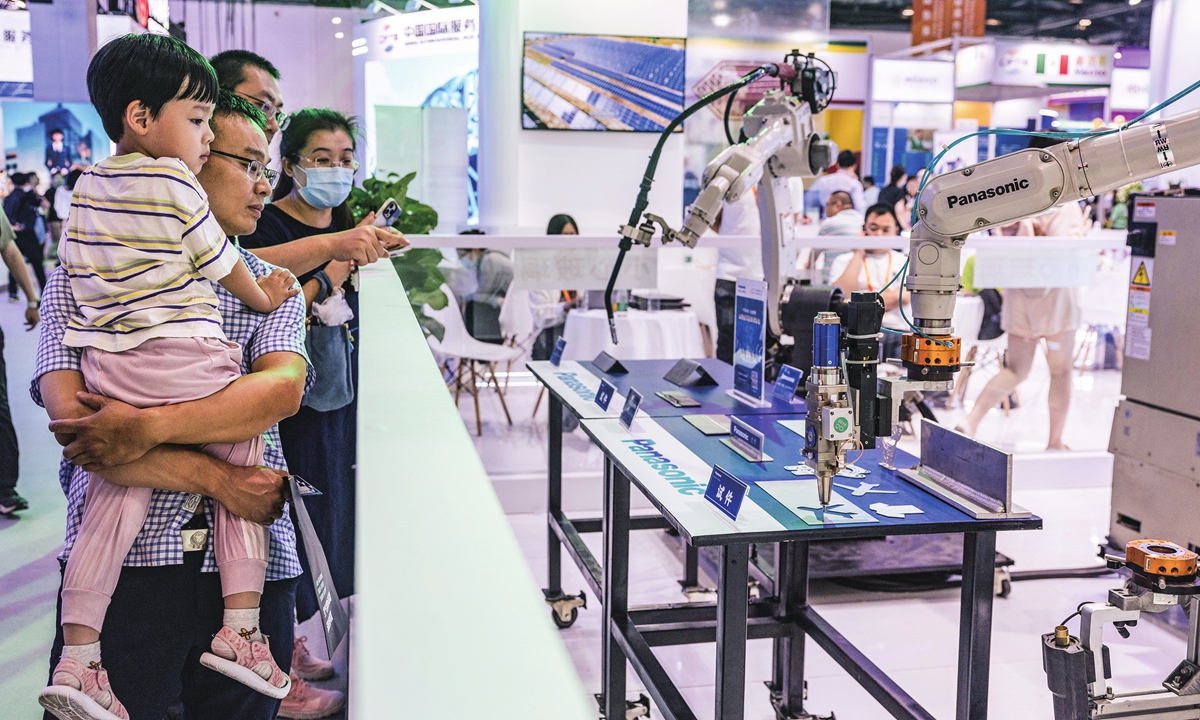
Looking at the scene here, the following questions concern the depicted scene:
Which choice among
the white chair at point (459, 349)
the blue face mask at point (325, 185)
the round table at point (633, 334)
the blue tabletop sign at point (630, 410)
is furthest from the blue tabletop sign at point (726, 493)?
the white chair at point (459, 349)

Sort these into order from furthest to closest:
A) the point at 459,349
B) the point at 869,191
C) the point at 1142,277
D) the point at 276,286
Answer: the point at 869,191
the point at 459,349
the point at 1142,277
the point at 276,286

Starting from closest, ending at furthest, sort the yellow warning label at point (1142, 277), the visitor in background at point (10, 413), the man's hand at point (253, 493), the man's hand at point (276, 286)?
the man's hand at point (253, 493) → the man's hand at point (276, 286) → the visitor in background at point (10, 413) → the yellow warning label at point (1142, 277)

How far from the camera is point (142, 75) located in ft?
4.55

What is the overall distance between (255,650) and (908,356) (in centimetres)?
117

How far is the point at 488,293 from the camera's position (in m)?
4.69

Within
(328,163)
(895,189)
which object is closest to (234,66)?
(328,163)

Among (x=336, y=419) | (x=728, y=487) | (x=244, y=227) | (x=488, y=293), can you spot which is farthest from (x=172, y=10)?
(x=728, y=487)

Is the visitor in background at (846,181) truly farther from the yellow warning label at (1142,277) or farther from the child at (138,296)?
the child at (138,296)

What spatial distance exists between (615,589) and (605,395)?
50 cm

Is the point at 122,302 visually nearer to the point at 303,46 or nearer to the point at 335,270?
the point at 335,270

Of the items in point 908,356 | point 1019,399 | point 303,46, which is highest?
point 303,46

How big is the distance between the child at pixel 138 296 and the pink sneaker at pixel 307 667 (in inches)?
59.1

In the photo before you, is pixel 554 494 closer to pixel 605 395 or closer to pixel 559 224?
pixel 605 395

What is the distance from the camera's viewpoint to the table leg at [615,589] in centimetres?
256
